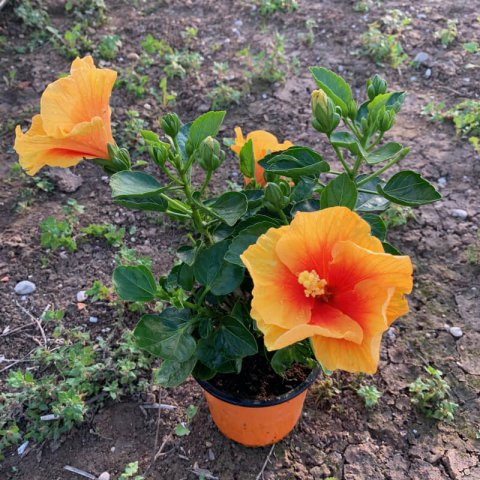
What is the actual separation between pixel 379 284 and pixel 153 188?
1.62 ft

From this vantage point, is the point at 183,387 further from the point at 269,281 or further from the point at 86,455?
the point at 269,281

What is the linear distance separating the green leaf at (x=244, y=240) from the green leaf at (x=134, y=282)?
0.85 ft

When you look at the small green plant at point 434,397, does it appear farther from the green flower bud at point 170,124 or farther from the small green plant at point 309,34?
the small green plant at point 309,34

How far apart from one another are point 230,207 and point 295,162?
0.18 metres

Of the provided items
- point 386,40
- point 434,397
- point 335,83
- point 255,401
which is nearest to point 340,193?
point 335,83

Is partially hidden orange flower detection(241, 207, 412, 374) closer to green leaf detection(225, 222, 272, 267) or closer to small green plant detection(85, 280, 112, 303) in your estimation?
green leaf detection(225, 222, 272, 267)

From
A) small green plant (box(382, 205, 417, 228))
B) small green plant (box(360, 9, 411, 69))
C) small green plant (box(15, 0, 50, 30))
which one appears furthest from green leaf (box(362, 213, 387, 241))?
small green plant (box(15, 0, 50, 30))

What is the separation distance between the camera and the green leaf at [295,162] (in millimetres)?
1108

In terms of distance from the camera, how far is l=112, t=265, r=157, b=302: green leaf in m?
1.28

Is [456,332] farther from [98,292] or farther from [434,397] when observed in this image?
[98,292]

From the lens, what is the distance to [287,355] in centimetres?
127

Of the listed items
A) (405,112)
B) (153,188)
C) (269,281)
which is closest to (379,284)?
(269,281)

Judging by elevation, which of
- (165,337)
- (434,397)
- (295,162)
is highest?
(295,162)

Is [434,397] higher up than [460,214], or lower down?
lower down
